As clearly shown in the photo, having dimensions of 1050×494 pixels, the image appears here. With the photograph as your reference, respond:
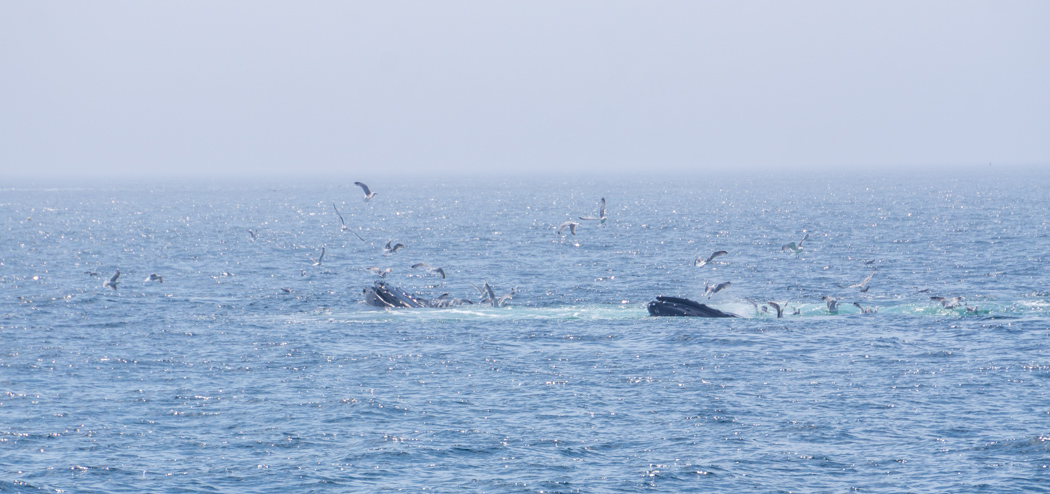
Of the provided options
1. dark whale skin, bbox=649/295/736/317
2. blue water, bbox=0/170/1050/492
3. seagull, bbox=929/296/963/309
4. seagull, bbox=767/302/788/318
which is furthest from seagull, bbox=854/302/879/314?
dark whale skin, bbox=649/295/736/317

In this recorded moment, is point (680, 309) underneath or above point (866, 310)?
underneath

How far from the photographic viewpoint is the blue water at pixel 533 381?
33.2 metres

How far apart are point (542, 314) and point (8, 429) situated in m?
33.2

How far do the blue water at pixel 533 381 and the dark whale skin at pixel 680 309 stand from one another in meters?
1.31

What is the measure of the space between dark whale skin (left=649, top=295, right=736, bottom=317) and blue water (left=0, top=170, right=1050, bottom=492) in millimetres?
1308

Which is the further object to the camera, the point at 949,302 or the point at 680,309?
the point at 949,302

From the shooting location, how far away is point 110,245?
4998 inches

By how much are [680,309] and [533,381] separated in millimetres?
19835

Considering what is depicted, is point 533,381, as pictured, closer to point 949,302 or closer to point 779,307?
point 779,307

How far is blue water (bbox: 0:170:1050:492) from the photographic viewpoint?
33.2 metres

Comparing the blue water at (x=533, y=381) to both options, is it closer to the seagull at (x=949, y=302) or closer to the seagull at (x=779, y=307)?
the seagull at (x=949, y=302)

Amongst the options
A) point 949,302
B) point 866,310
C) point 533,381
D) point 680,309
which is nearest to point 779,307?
point 866,310

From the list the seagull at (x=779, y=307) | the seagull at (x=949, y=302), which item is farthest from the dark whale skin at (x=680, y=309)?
the seagull at (x=949, y=302)

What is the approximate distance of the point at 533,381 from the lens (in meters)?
45.8
